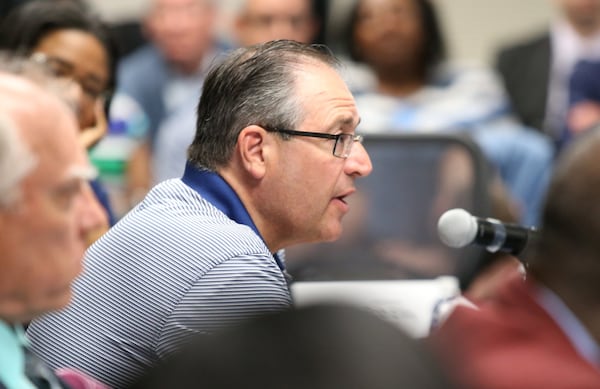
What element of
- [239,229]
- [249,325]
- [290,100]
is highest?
[249,325]

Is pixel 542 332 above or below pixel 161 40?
above

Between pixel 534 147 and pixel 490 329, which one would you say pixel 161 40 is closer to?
pixel 534 147

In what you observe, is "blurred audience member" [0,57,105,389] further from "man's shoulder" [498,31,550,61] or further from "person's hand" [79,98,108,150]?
"man's shoulder" [498,31,550,61]

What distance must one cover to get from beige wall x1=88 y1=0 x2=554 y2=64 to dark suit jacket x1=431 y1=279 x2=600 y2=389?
5.75 metres

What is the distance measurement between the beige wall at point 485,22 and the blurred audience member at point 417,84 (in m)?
1.99

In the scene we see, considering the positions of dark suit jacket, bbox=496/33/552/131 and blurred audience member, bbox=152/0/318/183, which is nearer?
blurred audience member, bbox=152/0/318/183

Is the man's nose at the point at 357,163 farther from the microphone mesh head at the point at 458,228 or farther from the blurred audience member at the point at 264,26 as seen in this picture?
the blurred audience member at the point at 264,26

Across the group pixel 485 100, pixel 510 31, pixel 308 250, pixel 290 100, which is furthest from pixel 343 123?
pixel 510 31

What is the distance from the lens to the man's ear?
272 centimetres

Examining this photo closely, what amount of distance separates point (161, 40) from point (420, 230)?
2.48 metres

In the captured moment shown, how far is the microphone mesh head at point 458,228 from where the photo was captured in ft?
8.02

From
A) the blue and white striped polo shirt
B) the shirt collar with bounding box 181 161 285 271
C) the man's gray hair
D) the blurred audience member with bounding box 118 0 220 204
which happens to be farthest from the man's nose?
the blurred audience member with bounding box 118 0 220 204

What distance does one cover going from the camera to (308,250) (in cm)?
369

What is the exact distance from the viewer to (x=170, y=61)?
587 cm
